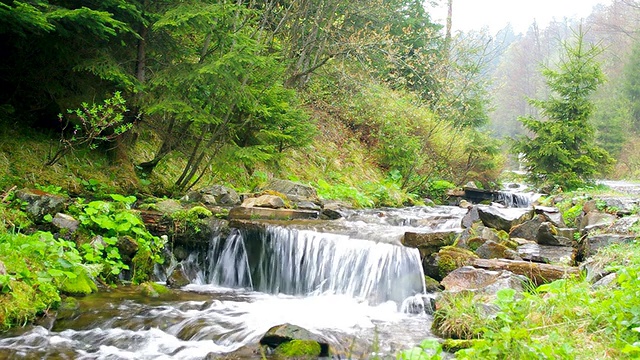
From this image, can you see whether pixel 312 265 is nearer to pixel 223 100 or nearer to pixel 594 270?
pixel 223 100

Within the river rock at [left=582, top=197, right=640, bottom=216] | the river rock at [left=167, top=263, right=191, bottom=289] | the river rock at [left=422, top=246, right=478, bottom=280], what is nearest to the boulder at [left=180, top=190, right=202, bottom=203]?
Answer: the river rock at [left=167, top=263, right=191, bottom=289]

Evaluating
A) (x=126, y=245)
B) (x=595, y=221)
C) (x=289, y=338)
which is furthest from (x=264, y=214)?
(x=595, y=221)

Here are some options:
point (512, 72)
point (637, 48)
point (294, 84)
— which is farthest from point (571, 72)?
point (512, 72)

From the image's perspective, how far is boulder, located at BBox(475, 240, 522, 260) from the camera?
663 cm

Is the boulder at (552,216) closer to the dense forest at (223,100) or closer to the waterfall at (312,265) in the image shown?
the waterfall at (312,265)

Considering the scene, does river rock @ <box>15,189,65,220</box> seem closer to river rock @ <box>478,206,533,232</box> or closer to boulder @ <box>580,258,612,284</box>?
boulder @ <box>580,258,612,284</box>

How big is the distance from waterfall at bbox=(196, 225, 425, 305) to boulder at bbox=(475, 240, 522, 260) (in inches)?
35.9

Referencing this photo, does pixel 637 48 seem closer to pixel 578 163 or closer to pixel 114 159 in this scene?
pixel 578 163

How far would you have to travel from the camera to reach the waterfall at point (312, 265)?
21.7ft

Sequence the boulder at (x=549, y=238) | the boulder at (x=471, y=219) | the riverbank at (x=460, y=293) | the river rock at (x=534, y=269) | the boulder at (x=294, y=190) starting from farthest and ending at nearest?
the boulder at (x=294, y=190) < the boulder at (x=471, y=219) < the boulder at (x=549, y=238) < the river rock at (x=534, y=269) < the riverbank at (x=460, y=293)

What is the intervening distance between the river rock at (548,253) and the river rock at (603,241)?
0.29 meters

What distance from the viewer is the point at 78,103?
321 inches

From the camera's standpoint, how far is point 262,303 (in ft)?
20.5

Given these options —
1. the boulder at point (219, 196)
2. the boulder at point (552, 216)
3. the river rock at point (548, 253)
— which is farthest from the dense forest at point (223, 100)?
the boulder at point (552, 216)
